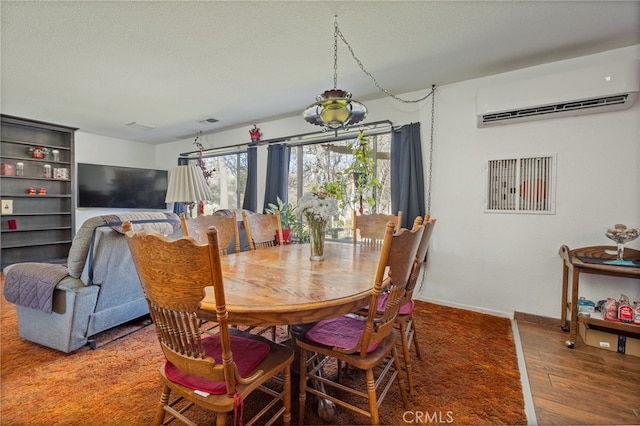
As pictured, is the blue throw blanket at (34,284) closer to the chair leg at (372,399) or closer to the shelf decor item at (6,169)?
the chair leg at (372,399)

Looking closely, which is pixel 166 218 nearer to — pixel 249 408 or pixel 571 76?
pixel 249 408

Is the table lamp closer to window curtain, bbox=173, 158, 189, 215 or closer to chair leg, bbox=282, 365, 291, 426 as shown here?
chair leg, bbox=282, 365, 291, 426

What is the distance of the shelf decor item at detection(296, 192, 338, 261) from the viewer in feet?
5.91

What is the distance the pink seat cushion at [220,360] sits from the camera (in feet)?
3.45

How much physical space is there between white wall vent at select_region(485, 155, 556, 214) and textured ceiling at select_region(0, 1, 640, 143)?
92cm

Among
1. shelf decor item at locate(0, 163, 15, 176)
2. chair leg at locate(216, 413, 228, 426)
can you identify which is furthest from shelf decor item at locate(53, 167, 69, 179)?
chair leg at locate(216, 413, 228, 426)

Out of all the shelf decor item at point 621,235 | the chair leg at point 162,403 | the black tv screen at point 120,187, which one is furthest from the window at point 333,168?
the black tv screen at point 120,187

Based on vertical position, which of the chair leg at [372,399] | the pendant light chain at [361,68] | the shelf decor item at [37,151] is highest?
the pendant light chain at [361,68]

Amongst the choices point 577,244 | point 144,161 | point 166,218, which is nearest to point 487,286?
point 577,244

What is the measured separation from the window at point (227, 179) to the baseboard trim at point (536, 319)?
4273mm

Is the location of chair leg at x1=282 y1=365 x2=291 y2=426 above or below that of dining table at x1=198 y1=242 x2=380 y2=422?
below

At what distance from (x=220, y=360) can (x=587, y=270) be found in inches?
103

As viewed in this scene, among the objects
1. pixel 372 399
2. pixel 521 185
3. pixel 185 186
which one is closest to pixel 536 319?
pixel 521 185

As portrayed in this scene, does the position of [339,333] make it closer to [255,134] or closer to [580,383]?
[580,383]
